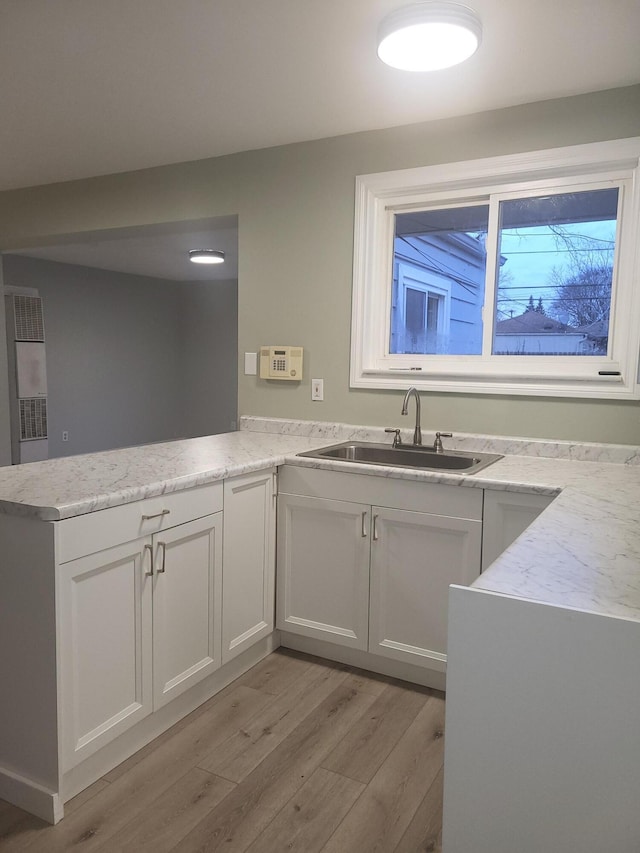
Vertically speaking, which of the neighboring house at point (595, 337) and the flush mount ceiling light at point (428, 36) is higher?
the flush mount ceiling light at point (428, 36)

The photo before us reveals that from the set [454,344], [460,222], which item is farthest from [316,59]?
[454,344]

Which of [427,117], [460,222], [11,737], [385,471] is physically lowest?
[11,737]

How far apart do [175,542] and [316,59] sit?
1.77 m

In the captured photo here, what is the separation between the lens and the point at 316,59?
224 centimetres

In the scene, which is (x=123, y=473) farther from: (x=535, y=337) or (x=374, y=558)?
(x=535, y=337)

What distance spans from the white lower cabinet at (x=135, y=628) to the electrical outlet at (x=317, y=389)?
1086 millimetres

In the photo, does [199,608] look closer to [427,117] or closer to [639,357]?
[639,357]

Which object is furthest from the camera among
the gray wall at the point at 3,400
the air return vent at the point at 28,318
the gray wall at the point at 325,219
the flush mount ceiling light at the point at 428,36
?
the air return vent at the point at 28,318

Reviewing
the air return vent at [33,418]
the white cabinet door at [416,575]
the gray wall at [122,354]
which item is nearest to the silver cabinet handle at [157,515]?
the white cabinet door at [416,575]

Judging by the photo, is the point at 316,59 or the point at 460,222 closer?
the point at 316,59

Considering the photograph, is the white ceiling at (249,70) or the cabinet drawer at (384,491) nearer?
the white ceiling at (249,70)

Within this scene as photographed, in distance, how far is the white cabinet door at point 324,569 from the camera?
2.47 meters

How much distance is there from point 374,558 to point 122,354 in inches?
261

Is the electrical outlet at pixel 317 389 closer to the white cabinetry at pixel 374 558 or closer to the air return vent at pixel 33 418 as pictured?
the white cabinetry at pixel 374 558
